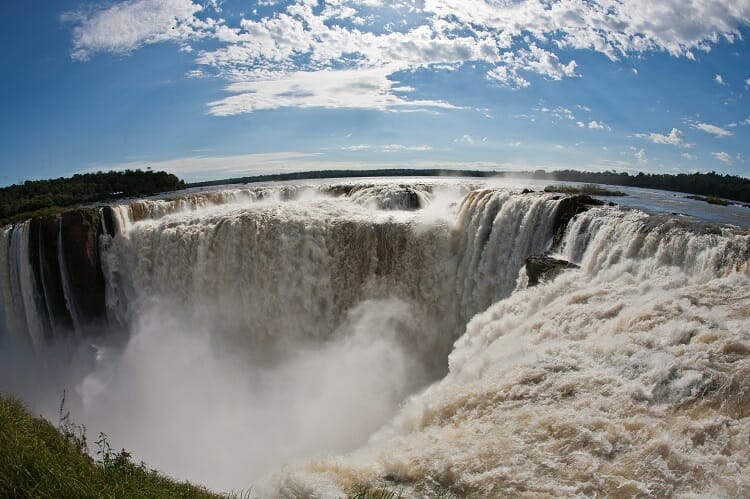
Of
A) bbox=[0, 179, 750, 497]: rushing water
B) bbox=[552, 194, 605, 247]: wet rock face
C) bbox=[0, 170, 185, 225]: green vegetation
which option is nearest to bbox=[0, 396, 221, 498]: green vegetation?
bbox=[0, 179, 750, 497]: rushing water

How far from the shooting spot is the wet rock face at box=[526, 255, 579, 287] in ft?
33.6

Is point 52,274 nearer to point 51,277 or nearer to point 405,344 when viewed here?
point 51,277

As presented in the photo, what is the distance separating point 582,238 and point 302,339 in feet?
33.1

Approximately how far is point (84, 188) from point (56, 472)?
48.2 m

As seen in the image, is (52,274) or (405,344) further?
(52,274)

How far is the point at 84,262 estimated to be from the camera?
18953mm

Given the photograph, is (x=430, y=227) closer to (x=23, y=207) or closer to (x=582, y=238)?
(x=582, y=238)

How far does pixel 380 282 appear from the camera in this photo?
16406 millimetres

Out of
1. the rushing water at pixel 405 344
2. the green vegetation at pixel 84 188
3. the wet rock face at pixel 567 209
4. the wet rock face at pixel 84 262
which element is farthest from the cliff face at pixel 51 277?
the green vegetation at pixel 84 188

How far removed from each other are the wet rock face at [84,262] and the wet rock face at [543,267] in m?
17.2

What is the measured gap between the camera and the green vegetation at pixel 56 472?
4160 mm

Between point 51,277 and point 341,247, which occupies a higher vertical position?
point 341,247

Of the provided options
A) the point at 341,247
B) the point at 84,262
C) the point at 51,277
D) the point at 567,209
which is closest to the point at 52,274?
the point at 51,277

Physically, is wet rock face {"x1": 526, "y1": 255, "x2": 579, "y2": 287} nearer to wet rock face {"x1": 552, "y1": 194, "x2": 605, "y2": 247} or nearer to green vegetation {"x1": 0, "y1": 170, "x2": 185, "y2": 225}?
wet rock face {"x1": 552, "y1": 194, "x2": 605, "y2": 247}
